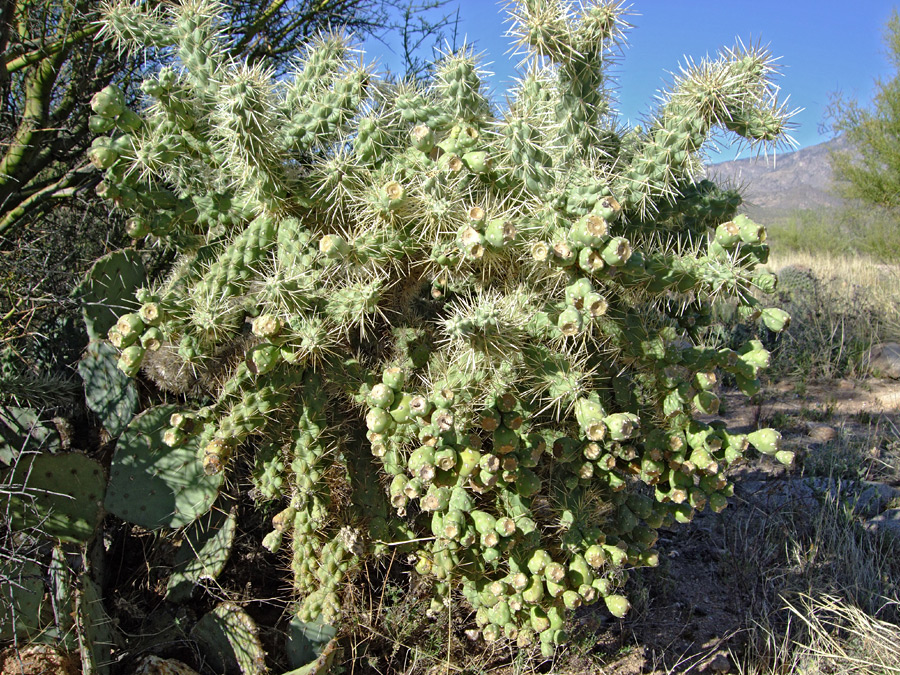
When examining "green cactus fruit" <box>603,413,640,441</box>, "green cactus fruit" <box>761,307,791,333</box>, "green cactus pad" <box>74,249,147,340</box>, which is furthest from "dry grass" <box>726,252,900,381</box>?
"green cactus pad" <box>74,249,147,340</box>

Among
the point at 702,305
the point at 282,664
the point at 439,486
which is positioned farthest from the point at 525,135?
the point at 282,664

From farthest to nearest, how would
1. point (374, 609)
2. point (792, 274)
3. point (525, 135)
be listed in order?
point (792, 274) → point (374, 609) → point (525, 135)

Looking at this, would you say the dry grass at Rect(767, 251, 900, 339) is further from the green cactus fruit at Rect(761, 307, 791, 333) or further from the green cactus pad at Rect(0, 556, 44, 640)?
the green cactus pad at Rect(0, 556, 44, 640)

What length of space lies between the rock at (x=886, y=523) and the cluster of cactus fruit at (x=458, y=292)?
172cm

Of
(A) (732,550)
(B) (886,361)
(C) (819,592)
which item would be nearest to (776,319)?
(C) (819,592)

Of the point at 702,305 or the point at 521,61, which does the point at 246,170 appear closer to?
the point at 521,61

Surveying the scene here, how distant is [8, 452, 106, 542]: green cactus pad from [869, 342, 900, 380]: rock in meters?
6.23

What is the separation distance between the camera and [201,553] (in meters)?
2.33

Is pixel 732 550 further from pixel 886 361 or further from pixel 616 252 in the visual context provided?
pixel 886 361

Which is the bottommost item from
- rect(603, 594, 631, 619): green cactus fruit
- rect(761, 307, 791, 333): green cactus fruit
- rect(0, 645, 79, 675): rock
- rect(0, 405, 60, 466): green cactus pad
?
rect(0, 645, 79, 675): rock

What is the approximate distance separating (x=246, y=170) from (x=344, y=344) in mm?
635

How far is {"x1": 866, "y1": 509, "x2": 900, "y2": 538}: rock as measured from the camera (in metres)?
3.02

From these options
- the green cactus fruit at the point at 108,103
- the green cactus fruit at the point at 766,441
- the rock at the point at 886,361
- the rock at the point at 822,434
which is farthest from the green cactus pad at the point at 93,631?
the rock at the point at 886,361

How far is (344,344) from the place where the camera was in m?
2.04
